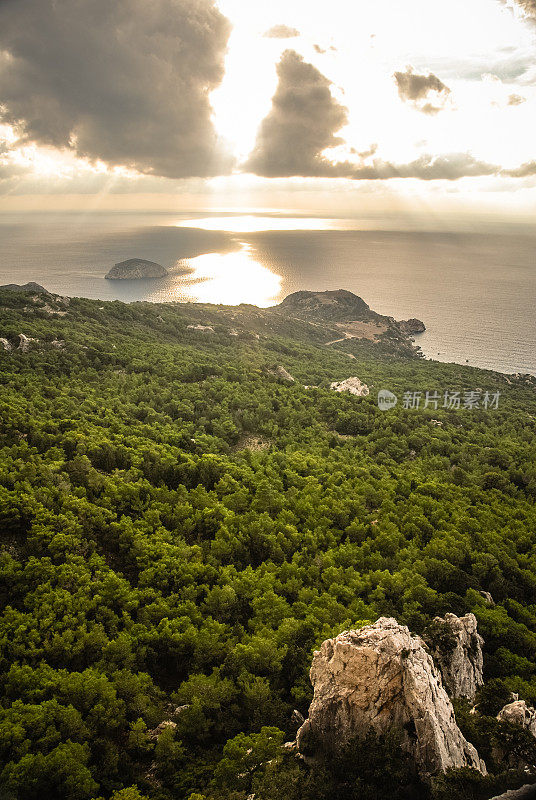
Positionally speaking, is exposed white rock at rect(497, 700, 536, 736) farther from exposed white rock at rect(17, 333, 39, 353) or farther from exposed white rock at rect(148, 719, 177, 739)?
exposed white rock at rect(17, 333, 39, 353)

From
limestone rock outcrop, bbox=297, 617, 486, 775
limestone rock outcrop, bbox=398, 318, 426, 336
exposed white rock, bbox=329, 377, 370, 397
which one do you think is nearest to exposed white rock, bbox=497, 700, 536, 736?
limestone rock outcrop, bbox=297, 617, 486, 775

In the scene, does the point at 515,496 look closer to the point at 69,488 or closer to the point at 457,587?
the point at 457,587

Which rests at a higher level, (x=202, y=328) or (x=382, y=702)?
(x=202, y=328)

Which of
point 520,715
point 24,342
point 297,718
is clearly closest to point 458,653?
point 520,715

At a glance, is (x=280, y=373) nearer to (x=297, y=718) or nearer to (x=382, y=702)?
(x=297, y=718)

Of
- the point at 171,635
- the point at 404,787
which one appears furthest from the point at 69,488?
the point at 404,787

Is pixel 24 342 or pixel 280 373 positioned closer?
pixel 24 342
